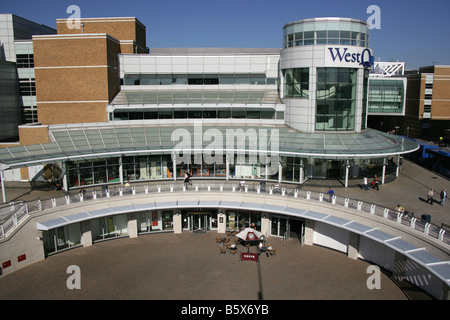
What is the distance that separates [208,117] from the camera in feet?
121

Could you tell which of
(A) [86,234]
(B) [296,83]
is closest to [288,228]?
(B) [296,83]

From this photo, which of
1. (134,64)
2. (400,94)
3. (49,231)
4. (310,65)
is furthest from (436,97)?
(49,231)

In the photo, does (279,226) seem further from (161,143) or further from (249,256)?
(161,143)

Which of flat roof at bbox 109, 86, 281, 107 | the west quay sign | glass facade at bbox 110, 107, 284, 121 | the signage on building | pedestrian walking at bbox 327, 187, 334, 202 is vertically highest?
the west quay sign

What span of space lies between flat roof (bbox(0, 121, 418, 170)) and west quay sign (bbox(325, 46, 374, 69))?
6.40m

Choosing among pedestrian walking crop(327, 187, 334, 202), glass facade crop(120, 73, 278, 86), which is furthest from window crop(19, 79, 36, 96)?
pedestrian walking crop(327, 187, 334, 202)

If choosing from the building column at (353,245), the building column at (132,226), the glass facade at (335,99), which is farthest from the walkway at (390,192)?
the glass facade at (335,99)

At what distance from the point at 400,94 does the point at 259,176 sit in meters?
35.6

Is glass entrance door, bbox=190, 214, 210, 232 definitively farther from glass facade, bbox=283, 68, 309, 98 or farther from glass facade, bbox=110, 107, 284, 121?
glass facade, bbox=283, 68, 309, 98

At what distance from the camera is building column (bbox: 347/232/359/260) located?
82.2 ft

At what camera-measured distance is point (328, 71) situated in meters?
32.7

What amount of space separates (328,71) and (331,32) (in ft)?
12.0

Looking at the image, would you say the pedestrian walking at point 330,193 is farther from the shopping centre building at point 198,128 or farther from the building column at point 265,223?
the building column at point 265,223

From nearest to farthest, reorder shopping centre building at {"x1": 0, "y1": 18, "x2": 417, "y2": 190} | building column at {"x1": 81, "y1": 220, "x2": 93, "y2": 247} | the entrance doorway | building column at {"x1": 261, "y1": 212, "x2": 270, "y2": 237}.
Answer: building column at {"x1": 81, "y1": 220, "x2": 93, "y2": 247}, the entrance doorway, building column at {"x1": 261, "y1": 212, "x2": 270, "y2": 237}, shopping centre building at {"x1": 0, "y1": 18, "x2": 417, "y2": 190}
